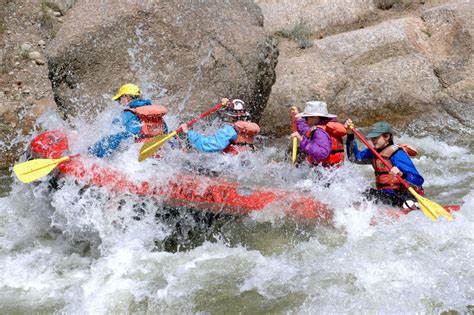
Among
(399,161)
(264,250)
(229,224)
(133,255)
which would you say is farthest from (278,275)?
(399,161)

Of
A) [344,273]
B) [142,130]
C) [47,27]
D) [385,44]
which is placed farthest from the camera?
[47,27]

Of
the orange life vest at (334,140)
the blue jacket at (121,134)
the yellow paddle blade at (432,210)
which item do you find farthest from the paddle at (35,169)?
the yellow paddle blade at (432,210)

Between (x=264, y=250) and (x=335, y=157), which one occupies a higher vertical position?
(x=335, y=157)

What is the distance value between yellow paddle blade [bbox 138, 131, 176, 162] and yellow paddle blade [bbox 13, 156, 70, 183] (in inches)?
31.8

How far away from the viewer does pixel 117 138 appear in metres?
5.67

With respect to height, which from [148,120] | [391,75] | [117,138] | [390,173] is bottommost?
[391,75]

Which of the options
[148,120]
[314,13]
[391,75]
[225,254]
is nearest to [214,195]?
[225,254]

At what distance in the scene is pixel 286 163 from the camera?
5996 mm

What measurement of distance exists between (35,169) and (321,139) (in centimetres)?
295

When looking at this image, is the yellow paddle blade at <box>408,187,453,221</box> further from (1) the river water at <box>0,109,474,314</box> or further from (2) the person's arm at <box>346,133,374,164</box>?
(2) the person's arm at <box>346,133,374,164</box>

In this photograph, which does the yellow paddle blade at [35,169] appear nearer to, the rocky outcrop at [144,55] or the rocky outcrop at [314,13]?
the rocky outcrop at [144,55]

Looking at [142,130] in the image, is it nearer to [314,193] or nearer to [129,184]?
[129,184]

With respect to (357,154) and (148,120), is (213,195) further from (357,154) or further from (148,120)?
(357,154)

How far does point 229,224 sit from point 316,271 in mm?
1158
